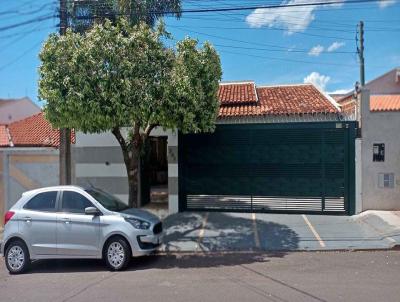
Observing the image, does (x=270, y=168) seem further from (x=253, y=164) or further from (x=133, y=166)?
(x=133, y=166)

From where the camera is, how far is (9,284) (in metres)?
7.74

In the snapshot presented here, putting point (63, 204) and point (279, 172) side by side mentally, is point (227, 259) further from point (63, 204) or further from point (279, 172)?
point (279, 172)

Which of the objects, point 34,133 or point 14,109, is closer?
point 34,133

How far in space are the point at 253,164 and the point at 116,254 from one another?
6815 millimetres

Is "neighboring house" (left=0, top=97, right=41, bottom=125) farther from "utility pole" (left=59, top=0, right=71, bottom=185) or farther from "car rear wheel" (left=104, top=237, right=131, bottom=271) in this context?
"car rear wheel" (left=104, top=237, right=131, bottom=271)

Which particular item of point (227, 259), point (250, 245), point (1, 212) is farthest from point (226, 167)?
point (1, 212)

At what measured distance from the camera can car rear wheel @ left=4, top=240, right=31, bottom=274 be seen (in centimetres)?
863

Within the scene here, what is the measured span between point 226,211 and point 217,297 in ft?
25.8

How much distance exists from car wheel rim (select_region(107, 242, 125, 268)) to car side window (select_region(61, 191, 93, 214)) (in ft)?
3.29

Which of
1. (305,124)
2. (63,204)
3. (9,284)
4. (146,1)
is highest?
(146,1)

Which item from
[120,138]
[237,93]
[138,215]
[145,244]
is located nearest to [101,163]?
[120,138]

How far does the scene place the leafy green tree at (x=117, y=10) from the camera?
39.6ft

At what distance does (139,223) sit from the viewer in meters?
8.70

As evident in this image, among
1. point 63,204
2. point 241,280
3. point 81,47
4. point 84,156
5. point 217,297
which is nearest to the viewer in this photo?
point 217,297
